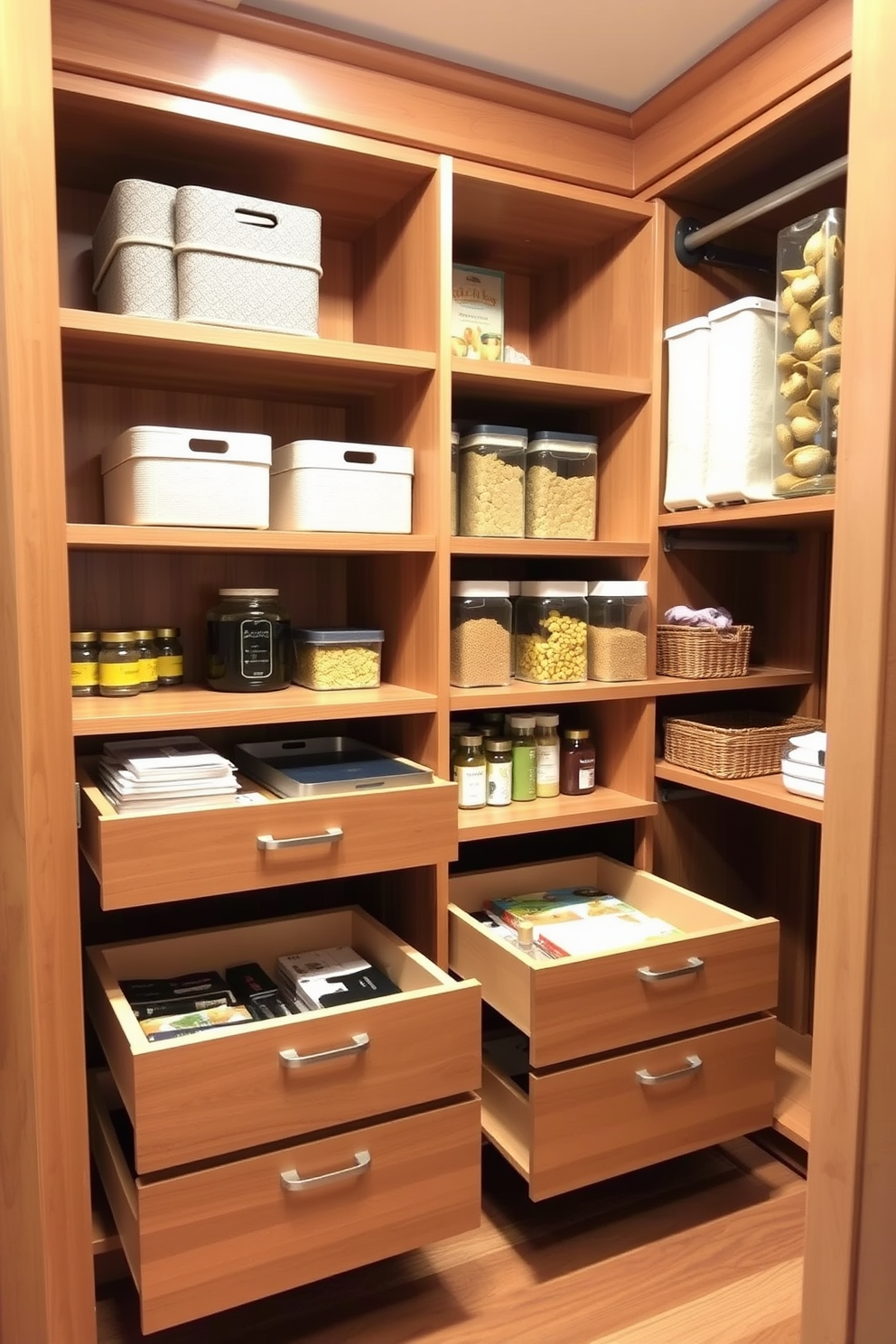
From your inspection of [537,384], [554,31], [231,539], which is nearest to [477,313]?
[537,384]

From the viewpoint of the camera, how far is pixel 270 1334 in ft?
4.68

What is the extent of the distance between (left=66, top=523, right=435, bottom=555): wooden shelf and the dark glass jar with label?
15 centimetres

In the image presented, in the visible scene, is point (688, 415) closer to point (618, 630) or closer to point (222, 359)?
point (618, 630)

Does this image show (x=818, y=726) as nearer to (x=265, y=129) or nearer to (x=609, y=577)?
(x=609, y=577)

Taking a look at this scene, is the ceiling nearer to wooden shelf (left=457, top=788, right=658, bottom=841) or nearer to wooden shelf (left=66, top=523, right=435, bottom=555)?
wooden shelf (left=66, top=523, right=435, bottom=555)

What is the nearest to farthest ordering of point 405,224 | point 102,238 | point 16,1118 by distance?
point 16,1118
point 102,238
point 405,224

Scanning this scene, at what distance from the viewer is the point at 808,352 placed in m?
1.60

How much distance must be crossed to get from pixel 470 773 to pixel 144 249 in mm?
1052

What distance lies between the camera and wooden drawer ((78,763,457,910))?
132 cm

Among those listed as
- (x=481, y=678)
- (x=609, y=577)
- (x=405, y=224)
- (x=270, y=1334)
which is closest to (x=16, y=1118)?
(x=270, y=1334)

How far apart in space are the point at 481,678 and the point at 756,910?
0.92 metres

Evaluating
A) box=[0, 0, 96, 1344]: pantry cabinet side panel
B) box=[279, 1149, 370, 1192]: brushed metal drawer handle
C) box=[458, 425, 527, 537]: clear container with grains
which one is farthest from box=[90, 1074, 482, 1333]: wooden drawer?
box=[458, 425, 527, 537]: clear container with grains

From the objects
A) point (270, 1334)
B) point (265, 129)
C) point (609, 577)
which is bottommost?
point (270, 1334)

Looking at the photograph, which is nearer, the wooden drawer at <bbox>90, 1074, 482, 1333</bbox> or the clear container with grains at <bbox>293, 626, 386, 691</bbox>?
the wooden drawer at <bbox>90, 1074, 482, 1333</bbox>
